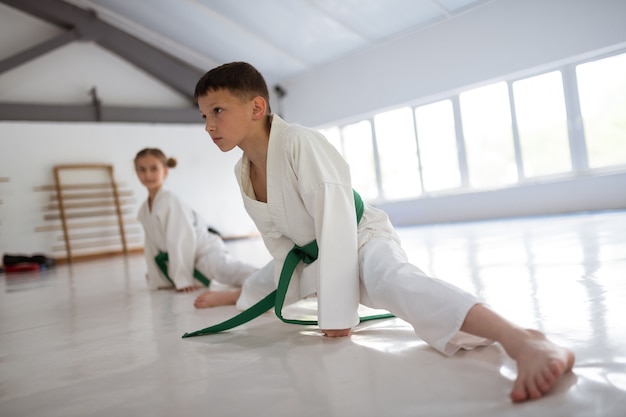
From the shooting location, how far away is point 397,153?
7844 mm

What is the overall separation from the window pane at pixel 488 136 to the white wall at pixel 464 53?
0.38 m

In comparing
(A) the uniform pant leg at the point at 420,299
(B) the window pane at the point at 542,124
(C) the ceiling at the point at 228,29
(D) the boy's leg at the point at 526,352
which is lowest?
(D) the boy's leg at the point at 526,352

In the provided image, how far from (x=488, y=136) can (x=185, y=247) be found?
5077 mm

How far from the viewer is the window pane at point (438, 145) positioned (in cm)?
706

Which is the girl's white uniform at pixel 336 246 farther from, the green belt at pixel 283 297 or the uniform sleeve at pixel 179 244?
the uniform sleeve at pixel 179 244

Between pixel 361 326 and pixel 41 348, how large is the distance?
899mm

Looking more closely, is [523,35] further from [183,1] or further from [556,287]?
[556,287]

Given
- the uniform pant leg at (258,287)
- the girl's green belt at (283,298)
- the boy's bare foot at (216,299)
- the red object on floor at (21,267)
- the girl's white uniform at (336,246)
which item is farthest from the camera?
the red object on floor at (21,267)

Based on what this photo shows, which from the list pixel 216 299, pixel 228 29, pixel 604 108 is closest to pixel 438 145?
pixel 604 108

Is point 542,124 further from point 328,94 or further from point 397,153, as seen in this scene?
point 328,94

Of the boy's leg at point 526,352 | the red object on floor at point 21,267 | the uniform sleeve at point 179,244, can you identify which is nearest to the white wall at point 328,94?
the red object on floor at point 21,267

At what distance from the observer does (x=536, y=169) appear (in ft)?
20.0

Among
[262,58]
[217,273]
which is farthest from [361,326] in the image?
[262,58]

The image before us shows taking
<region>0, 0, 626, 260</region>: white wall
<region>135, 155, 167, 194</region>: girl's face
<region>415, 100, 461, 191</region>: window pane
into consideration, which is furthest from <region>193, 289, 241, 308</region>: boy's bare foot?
<region>415, 100, 461, 191</region>: window pane
